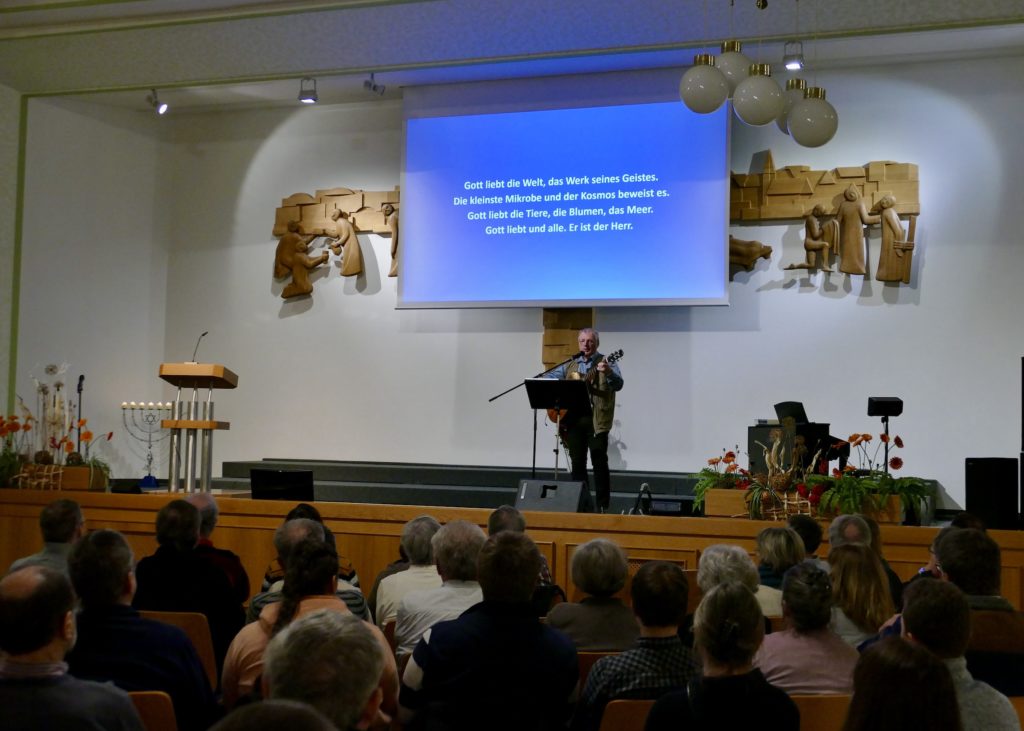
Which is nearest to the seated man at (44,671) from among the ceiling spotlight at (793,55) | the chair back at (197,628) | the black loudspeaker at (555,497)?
the chair back at (197,628)

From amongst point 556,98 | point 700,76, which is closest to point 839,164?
point 556,98

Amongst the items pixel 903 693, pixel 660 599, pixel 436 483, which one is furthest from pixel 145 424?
pixel 903 693

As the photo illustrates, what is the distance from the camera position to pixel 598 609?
323cm

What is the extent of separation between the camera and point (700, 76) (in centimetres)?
500

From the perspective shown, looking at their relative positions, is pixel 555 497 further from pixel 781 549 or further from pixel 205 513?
pixel 781 549

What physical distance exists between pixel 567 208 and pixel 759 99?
391cm

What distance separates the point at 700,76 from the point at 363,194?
5068 mm

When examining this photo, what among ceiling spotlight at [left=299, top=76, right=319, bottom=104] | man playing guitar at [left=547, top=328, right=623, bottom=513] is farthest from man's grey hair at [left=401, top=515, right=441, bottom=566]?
ceiling spotlight at [left=299, top=76, right=319, bottom=104]

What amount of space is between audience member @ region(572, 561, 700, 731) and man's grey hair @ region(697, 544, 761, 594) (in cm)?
54

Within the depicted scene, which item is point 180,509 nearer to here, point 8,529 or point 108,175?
point 8,529

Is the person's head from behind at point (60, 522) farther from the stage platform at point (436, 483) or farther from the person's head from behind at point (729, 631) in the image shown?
the stage platform at point (436, 483)

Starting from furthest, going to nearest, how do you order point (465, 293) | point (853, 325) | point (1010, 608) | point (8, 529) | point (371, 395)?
1. point (371, 395)
2. point (465, 293)
3. point (853, 325)
4. point (8, 529)
5. point (1010, 608)

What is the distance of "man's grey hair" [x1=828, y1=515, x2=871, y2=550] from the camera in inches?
156

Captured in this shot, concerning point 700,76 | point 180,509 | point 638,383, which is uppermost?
point 700,76
